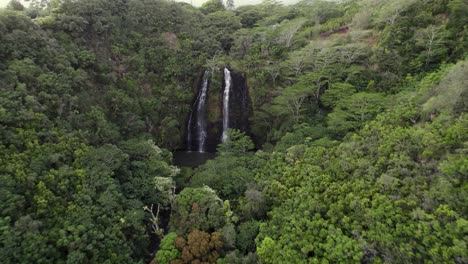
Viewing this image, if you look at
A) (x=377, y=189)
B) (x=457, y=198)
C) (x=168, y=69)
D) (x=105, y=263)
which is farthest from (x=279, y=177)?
(x=168, y=69)

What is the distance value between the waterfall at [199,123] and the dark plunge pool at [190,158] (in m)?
1.21

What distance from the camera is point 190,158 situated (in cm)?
3334

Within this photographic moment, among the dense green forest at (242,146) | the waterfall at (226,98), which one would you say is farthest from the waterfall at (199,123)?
the waterfall at (226,98)

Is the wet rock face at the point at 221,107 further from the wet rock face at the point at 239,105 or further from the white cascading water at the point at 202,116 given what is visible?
the white cascading water at the point at 202,116

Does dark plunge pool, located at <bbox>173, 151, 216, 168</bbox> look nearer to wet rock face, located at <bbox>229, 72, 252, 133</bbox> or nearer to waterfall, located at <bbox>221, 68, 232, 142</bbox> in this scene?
waterfall, located at <bbox>221, 68, 232, 142</bbox>

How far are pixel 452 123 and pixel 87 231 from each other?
2161 centimetres

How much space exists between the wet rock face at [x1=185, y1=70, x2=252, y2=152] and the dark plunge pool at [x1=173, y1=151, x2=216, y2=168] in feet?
3.69

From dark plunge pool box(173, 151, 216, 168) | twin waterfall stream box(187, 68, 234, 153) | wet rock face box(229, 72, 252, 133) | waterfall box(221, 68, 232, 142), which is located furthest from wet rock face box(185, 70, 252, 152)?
dark plunge pool box(173, 151, 216, 168)

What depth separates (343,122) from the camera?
23.1 metres

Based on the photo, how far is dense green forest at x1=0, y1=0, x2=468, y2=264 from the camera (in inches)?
574

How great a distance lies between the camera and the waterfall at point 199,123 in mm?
35875

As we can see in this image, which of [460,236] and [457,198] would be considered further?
[457,198]

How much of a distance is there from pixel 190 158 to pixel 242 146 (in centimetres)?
916

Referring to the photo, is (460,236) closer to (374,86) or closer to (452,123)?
(452,123)
